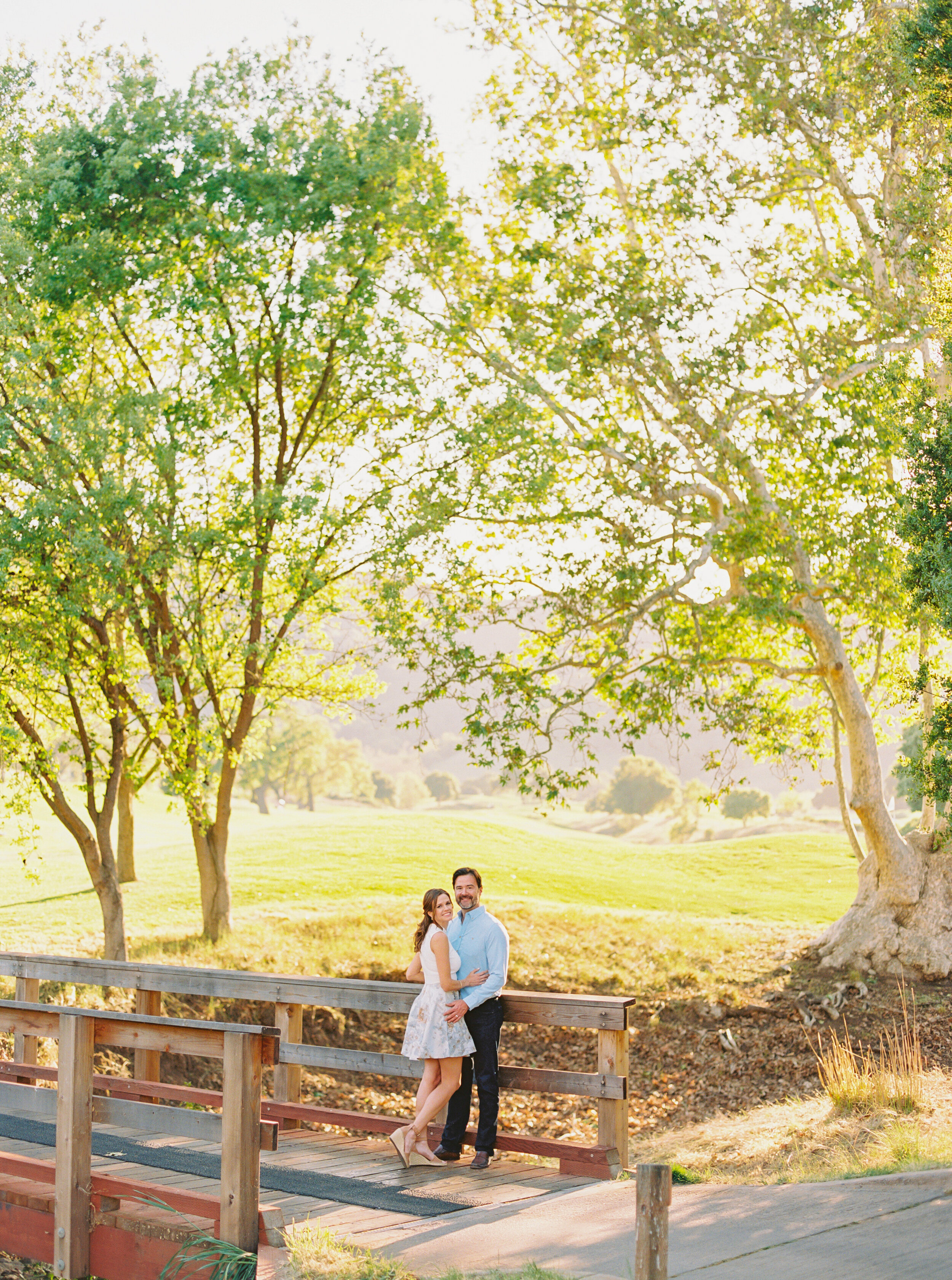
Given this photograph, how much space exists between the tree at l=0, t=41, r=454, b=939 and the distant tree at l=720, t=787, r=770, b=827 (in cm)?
7387

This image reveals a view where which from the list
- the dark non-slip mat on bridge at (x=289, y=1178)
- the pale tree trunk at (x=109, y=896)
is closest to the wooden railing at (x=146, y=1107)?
the dark non-slip mat on bridge at (x=289, y=1178)

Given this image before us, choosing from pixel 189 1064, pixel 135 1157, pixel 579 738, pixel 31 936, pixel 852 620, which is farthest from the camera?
pixel 852 620

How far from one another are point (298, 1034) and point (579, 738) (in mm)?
7571

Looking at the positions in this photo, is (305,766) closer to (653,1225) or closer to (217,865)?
(217,865)

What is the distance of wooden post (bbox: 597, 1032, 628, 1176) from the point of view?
8.08 meters

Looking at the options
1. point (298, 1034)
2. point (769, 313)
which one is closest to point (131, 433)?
point (298, 1034)

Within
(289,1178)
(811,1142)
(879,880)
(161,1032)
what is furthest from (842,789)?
(161,1032)

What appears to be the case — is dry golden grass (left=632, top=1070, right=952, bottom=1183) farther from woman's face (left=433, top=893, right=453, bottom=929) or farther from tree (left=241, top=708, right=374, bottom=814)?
tree (left=241, top=708, right=374, bottom=814)

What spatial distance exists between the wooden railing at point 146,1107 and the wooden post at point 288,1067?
253cm

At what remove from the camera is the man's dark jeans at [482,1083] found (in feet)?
26.7

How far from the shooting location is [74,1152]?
21.8 feet

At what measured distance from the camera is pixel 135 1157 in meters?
8.13

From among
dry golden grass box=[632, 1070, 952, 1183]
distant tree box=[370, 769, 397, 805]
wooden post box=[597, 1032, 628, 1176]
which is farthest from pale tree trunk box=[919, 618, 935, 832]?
distant tree box=[370, 769, 397, 805]

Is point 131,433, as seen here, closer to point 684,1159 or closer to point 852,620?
point 684,1159
